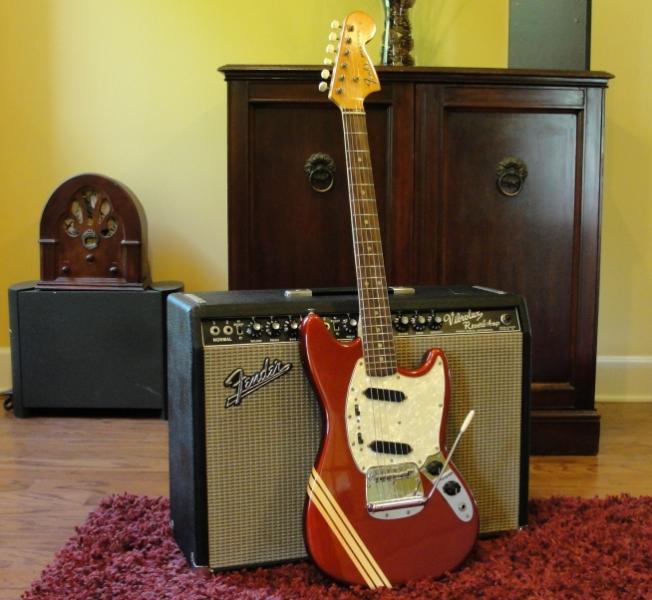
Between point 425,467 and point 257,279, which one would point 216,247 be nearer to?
point 257,279

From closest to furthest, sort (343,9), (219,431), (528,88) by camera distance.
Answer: (219,431) → (528,88) → (343,9)

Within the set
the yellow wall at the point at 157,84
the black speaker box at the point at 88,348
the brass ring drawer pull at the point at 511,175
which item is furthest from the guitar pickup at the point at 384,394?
the yellow wall at the point at 157,84

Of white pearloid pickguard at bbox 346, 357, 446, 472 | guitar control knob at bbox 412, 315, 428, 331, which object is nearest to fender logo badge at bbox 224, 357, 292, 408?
white pearloid pickguard at bbox 346, 357, 446, 472

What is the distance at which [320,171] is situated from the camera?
1931mm

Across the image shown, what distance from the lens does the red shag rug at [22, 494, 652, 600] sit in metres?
1.24

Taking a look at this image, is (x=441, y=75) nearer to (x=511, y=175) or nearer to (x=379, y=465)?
(x=511, y=175)

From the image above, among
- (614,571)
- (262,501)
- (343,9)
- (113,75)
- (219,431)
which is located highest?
(343,9)

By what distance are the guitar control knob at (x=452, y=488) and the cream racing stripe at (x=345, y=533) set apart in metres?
0.16

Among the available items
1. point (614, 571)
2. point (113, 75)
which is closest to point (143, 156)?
point (113, 75)

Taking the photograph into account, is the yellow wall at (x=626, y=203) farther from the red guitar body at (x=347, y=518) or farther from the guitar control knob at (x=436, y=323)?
the red guitar body at (x=347, y=518)

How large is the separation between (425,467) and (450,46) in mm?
1523

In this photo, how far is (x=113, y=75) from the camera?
7.97 feet

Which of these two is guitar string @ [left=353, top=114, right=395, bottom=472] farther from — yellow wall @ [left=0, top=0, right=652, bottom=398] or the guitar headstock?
yellow wall @ [left=0, top=0, right=652, bottom=398]

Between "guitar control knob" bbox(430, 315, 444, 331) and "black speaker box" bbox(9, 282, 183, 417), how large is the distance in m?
1.01
